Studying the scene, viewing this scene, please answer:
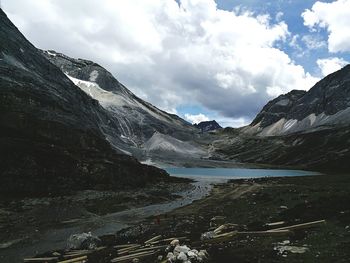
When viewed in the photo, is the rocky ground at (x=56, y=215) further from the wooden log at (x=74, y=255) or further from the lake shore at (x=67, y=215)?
the wooden log at (x=74, y=255)

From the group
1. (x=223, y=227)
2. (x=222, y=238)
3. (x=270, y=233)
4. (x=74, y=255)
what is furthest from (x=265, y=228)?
(x=74, y=255)

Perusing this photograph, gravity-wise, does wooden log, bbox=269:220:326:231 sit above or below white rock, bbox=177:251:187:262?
above

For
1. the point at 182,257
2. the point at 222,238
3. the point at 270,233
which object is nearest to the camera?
the point at 182,257

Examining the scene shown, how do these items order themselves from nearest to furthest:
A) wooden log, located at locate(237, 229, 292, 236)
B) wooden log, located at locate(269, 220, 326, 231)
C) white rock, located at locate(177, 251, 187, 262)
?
white rock, located at locate(177, 251, 187, 262) < wooden log, located at locate(237, 229, 292, 236) < wooden log, located at locate(269, 220, 326, 231)

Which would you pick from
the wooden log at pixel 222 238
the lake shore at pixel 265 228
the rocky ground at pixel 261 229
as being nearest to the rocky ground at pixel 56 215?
the rocky ground at pixel 261 229

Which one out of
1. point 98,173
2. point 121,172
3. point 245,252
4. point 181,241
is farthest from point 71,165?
point 245,252

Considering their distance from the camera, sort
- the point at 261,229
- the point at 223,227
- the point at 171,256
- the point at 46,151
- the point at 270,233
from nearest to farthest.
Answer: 1. the point at 171,256
2. the point at 270,233
3. the point at 261,229
4. the point at 223,227
5. the point at 46,151

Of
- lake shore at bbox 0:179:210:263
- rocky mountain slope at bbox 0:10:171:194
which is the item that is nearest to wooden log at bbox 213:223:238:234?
lake shore at bbox 0:179:210:263

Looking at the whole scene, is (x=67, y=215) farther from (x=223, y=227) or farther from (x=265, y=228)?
(x=265, y=228)

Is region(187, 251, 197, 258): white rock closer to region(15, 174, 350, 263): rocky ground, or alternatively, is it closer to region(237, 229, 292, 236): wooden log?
region(15, 174, 350, 263): rocky ground

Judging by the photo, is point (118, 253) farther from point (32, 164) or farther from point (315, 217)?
point (32, 164)

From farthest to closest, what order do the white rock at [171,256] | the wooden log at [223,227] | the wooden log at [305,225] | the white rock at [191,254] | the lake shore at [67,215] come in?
the lake shore at [67,215]
the wooden log at [223,227]
the wooden log at [305,225]
the white rock at [191,254]
the white rock at [171,256]

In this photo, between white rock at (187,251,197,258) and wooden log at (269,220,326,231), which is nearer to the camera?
white rock at (187,251,197,258)

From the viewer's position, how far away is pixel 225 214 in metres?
58.2
